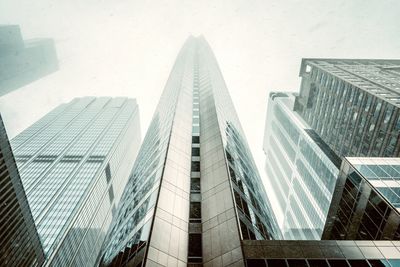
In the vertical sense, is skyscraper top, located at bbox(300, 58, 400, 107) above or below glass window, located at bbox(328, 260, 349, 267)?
below

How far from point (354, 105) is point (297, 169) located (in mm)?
45291

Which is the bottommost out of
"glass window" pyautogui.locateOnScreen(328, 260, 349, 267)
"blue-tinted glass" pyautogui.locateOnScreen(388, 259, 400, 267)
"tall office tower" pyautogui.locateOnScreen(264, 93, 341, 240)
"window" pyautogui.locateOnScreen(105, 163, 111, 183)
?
"window" pyautogui.locateOnScreen(105, 163, 111, 183)

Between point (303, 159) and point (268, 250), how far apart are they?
92.7 metres

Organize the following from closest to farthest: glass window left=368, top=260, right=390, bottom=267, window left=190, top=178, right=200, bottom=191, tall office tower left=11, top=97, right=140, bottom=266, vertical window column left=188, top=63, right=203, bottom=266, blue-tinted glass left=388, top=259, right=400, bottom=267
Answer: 1. glass window left=368, top=260, right=390, bottom=267
2. blue-tinted glass left=388, top=259, right=400, bottom=267
3. vertical window column left=188, top=63, right=203, bottom=266
4. window left=190, top=178, right=200, bottom=191
5. tall office tower left=11, top=97, right=140, bottom=266

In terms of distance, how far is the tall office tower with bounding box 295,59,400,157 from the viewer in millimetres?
62500

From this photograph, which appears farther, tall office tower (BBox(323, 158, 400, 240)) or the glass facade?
tall office tower (BBox(323, 158, 400, 240))

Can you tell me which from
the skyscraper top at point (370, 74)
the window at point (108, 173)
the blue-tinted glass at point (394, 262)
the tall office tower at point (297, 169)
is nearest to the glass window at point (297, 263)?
the blue-tinted glass at point (394, 262)

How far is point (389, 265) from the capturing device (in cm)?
2084

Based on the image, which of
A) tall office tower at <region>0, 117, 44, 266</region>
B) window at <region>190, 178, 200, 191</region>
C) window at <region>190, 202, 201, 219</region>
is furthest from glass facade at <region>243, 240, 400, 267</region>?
tall office tower at <region>0, 117, 44, 266</region>

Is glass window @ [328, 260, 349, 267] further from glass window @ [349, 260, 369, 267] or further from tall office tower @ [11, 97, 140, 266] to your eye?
tall office tower @ [11, 97, 140, 266]

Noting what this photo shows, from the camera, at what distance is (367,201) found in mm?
36312

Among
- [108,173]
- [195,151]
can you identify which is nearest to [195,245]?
[195,151]

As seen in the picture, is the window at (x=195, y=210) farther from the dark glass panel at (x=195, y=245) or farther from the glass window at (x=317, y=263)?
the glass window at (x=317, y=263)

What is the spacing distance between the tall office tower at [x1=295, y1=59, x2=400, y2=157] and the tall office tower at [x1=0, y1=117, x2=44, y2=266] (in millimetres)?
77083
